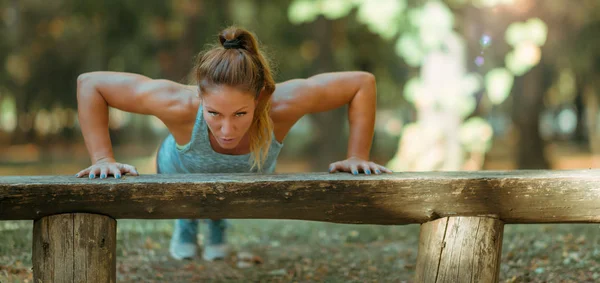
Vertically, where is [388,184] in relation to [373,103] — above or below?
below

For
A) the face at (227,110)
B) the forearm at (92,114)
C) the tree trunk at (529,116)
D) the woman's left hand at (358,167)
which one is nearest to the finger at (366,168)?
the woman's left hand at (358,167)

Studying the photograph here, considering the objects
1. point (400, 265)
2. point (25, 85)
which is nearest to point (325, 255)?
point (400, 265)

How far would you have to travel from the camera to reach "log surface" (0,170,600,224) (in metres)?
2.43

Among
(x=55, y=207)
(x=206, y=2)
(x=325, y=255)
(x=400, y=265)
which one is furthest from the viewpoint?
(x=206, y=2)

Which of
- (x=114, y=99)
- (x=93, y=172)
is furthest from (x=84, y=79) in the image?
(x=93, y=172)

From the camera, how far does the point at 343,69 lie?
1371cm

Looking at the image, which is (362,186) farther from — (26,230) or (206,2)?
(206,2)

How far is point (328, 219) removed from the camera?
8.28ft

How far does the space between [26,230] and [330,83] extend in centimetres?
208

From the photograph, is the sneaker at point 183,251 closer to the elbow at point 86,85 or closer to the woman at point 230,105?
the woman at point 230,105

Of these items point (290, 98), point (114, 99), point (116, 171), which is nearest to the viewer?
point (116, 171)

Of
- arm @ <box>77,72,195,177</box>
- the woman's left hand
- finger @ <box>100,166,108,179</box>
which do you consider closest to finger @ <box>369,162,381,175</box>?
the woman's left hand

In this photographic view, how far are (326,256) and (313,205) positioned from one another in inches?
61.9

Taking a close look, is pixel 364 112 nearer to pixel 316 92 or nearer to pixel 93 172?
pixel 316 92
